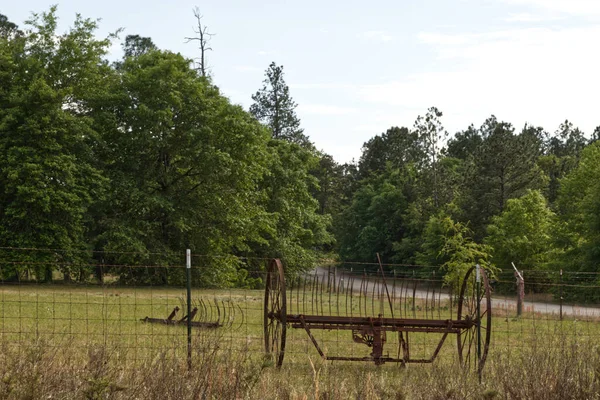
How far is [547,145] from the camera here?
117562mm

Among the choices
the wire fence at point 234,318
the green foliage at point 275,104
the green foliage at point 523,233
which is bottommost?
the wire fence at point 234,318

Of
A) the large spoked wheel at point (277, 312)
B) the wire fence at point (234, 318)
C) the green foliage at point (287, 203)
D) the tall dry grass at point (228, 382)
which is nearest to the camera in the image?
the tall dry grass at point (228, 382)

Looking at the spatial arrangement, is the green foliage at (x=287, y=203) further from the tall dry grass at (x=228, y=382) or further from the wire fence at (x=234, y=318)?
the tall dry grass at (x=228, y=382)

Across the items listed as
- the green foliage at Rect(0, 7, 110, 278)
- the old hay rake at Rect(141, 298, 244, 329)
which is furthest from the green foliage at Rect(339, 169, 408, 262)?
the old hay rake at Rect(141, 298, 244, 329)

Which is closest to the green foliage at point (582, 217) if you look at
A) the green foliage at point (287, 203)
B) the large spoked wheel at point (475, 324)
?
the green foliage at point (287, 203)

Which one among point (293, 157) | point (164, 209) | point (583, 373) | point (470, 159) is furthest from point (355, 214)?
point (583, 373)

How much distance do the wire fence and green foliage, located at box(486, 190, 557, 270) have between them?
7.43m

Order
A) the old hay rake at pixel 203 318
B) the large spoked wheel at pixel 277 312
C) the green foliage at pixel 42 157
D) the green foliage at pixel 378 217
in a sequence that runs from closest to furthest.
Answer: the large spoked wheel at pixel 277 312 < the old hay rake at pixel 203 318 < the green foliage at pixel 42 157 < the green foliage at pixel 378 217

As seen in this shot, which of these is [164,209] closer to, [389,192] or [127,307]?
[127,307]

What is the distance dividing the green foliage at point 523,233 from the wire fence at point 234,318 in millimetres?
7432

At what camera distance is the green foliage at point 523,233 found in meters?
51.6

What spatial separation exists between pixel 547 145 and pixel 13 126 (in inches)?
3682

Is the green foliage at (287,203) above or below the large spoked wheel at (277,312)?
above

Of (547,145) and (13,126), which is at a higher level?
(547,145)
